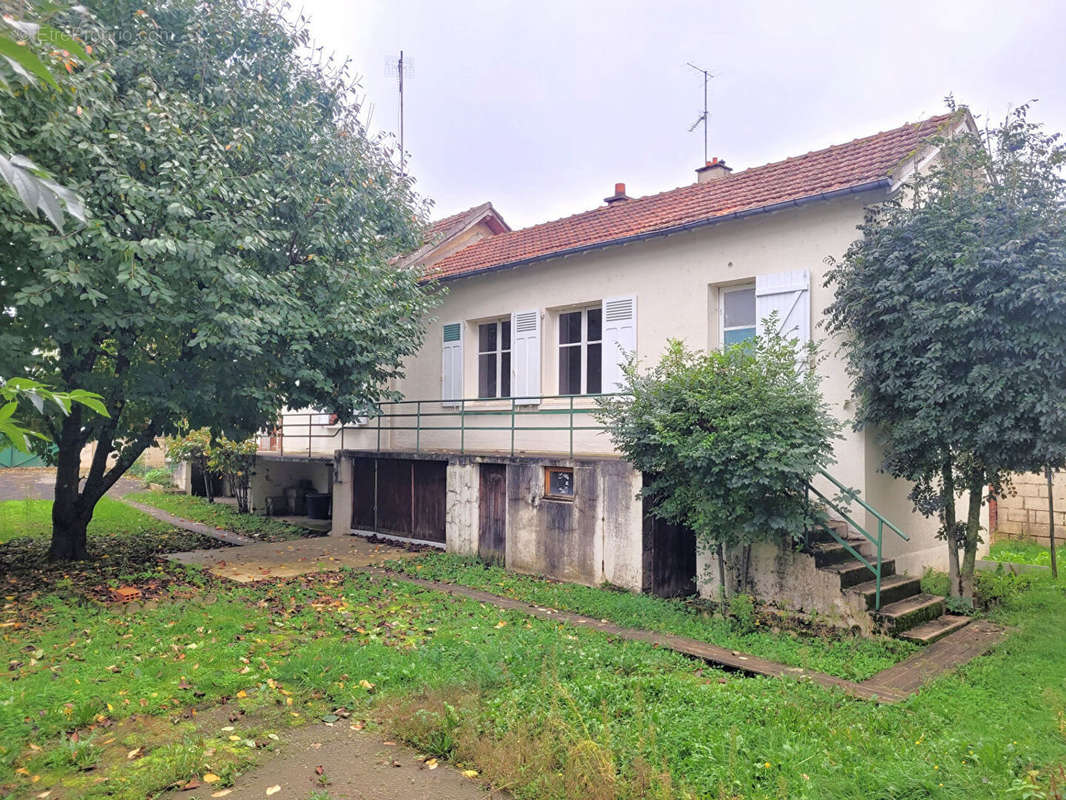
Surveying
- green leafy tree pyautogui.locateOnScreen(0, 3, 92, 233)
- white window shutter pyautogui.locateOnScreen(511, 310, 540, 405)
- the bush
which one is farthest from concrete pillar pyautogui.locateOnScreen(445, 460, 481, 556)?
green leafy tree pyautogui.locateOnScreen(0, 3, 92, 233)

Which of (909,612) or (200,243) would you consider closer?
(909,612)

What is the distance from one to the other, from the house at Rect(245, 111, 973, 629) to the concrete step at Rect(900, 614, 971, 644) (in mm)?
138

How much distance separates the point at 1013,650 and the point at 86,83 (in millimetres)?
10943

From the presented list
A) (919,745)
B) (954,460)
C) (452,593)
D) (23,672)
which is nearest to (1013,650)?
(954,460)

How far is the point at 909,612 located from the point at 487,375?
8.74 m

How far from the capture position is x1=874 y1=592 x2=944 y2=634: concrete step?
7262mm

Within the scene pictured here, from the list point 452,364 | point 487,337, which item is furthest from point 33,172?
point 452,364

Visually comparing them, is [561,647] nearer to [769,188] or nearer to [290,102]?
[769,188]

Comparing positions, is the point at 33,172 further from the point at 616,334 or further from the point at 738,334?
the point at 616,334

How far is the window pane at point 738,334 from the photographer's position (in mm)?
10227

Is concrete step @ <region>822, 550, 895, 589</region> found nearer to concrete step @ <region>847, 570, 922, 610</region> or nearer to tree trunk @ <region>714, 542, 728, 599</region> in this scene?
concrete step @ <region>847, 570, 922, 610</region>

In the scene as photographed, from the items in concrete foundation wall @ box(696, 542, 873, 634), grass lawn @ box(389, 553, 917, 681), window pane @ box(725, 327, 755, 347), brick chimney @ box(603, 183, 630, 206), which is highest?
brick chimney @ box(603, 183, 630, 206)

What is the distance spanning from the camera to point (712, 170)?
44.7 ft

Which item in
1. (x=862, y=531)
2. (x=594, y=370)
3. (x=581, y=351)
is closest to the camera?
(x=862, y=531)
